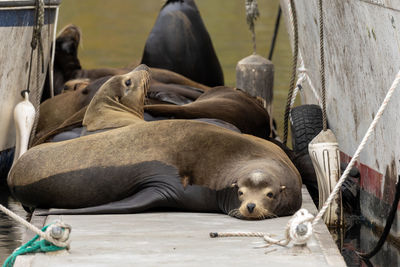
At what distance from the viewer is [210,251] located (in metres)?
4.73

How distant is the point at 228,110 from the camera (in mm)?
7312

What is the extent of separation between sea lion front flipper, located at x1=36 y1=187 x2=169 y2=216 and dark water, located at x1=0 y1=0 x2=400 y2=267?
19.6 inches

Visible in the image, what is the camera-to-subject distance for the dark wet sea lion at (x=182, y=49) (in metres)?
10.2

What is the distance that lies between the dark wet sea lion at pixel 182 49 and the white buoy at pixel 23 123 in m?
2.44

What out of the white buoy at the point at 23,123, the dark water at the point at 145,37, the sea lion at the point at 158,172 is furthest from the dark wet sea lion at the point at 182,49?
the sea lion at the point at 158,172

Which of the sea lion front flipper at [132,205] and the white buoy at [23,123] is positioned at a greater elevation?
the sea lion front flipper at [132,205]

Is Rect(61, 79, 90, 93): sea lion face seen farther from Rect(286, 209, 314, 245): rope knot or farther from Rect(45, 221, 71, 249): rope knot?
Rect(286, 209, 314, 245): rope knot

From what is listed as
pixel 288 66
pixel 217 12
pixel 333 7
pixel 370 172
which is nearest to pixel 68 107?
pixel 333 7

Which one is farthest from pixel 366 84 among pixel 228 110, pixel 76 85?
pixel 76 85

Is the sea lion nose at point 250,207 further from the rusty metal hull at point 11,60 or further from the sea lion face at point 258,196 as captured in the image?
the rusty metal hull at point 11,60

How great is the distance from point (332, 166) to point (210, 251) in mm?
1578

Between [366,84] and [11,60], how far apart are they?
9.77 feet

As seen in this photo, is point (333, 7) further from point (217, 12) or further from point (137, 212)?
point (217, 12)

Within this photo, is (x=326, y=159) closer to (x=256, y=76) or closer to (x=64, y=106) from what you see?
(x=64, y=106)
